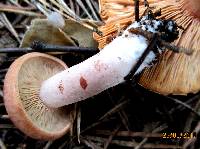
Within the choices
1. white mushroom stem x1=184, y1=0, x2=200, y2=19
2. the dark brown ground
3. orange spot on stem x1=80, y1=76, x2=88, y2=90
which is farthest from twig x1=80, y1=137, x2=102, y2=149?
white mushroom stem x1=184, y1=0, x2=200, y2=19

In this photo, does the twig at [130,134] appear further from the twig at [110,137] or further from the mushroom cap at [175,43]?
the mushroom cap at [175,43]

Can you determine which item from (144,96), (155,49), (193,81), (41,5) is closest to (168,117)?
(144,96)

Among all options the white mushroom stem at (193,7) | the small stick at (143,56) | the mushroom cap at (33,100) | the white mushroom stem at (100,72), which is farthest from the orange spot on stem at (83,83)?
the white mushroom stem at (193,7)

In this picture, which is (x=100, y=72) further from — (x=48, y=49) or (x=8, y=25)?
(x=8, y=25)

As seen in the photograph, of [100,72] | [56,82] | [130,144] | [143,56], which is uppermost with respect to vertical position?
[143,56]

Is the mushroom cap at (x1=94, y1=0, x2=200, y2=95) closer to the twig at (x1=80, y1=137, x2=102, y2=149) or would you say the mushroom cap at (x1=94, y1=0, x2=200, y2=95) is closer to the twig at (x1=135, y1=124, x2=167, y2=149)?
the twig at (x1=135, y1=124, x2=167, y2=149)

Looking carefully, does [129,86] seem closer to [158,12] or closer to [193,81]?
[193,81]

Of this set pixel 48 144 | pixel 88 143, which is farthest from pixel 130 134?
pixel 48 144
